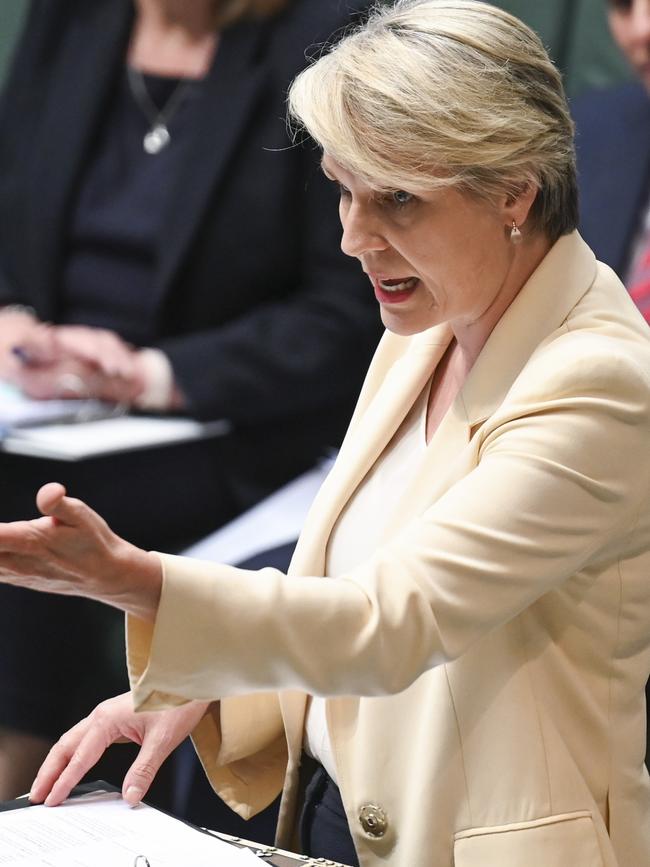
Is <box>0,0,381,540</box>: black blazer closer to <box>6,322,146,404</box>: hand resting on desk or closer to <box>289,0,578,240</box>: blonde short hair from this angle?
<box>6,322,146,404</box>: hand resting on desk

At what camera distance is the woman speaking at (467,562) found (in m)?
1.02

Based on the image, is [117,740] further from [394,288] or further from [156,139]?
[156,139]

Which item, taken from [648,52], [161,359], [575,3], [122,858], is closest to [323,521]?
[122,858]

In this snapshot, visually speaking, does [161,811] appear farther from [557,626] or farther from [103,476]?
[103,476]

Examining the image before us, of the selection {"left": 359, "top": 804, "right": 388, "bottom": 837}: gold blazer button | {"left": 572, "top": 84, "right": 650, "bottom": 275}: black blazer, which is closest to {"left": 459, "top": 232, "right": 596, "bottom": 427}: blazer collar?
{"left": 359, "top": 804, "right": 388, "bottom": 837}: gold blazer button

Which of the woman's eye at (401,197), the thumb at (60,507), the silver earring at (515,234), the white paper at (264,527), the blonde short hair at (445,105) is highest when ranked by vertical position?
the blonde short hair at (445,105)

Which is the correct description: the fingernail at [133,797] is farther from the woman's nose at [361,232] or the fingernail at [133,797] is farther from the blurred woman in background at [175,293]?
the blurred woman in background at [175,293]

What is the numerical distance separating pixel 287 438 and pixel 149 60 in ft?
2.35

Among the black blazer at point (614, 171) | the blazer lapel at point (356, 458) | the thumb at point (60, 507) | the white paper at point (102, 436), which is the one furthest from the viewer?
the black blazer at point (614, 171)

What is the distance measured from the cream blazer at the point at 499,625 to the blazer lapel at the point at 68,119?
1.38 metres

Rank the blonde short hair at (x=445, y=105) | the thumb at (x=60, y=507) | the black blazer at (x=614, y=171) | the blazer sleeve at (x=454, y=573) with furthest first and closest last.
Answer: the black blazer at (x=614, y=171)
the blonde short hair at (x=445, y=105)
the blazer sleeve at (x=454, y=573)
the thumb at (x=60, y=507)

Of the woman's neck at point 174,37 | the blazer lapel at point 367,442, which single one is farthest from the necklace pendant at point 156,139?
the blazer lapel at point 367,442

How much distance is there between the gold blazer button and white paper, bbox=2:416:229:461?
2.92 ft

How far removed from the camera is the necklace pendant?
245 centimetres
